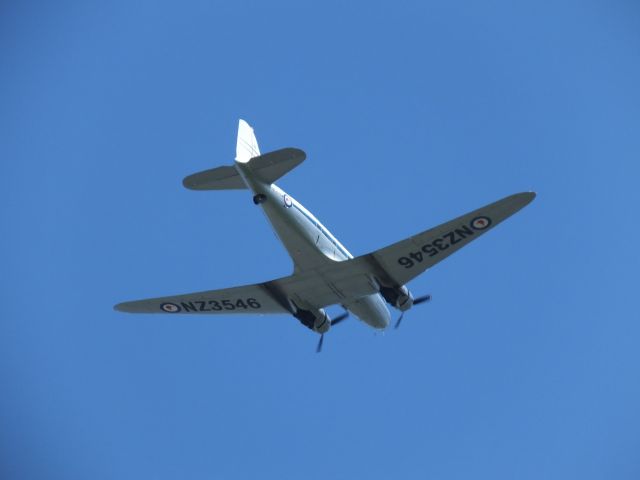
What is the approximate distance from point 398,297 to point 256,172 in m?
7.54

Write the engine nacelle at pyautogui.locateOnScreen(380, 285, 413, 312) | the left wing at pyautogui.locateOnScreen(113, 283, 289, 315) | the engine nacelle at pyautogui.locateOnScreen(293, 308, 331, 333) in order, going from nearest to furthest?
1. the engine nacelle at pyautogui.locateOnScreen(380, 285, 413, 312)
2. the engine nacelle at pyautogui.locateOnScreen(293, 308, 331, 333)
3. the left wing at pyautogui.locateOnScreen(113, 283, 289, 315)

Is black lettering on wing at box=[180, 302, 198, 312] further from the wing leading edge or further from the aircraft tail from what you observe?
the aircraft tail

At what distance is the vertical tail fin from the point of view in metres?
31.3

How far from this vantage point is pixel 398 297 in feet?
105

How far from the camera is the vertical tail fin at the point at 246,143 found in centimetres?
3130

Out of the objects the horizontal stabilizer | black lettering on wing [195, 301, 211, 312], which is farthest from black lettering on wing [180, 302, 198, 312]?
the horizontal stabilizer

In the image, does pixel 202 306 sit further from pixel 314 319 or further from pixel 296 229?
pixel 296 229

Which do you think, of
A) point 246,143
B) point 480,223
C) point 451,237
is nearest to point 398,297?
point 451,237

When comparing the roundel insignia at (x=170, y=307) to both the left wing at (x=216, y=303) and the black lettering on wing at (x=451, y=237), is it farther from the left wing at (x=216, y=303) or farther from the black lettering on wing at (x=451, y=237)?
the black lettering on wing at (x=451, y=237)

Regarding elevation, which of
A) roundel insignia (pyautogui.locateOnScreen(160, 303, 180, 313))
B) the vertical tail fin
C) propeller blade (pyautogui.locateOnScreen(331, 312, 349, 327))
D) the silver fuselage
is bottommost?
propeller blade (pyautogui.locateOnScreen(331, 312, 349, 327))

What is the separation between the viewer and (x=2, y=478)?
48.5 metres

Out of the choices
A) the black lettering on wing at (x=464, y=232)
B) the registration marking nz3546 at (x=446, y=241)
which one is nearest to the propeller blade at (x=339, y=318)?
the registration marking nz3546 at (x=446, y=241)

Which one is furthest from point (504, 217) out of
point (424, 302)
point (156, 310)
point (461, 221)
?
point (156, 310)

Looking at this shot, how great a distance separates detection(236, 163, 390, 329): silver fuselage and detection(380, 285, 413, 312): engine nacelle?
2160 millimetres
